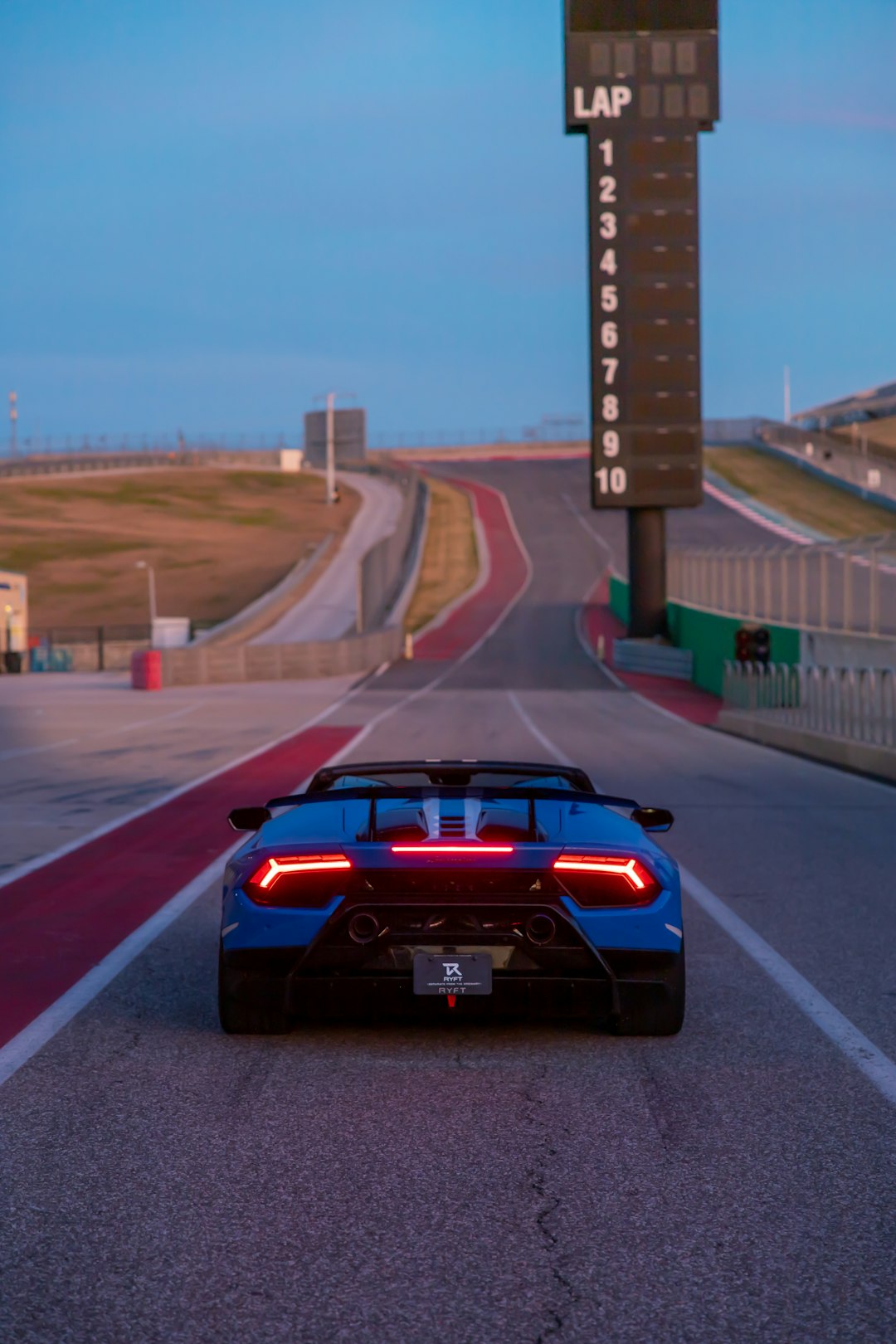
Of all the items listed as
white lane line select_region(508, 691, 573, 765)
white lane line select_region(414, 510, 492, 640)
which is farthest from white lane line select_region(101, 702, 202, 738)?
white lane line select_region(414, 510, 492, 640)

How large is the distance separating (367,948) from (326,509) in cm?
9914

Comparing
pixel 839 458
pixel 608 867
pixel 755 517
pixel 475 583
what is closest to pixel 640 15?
pixel 608 867

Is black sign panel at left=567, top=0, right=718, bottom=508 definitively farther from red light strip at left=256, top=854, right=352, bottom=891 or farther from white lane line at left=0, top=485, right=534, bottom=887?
red light strip at left=256, top=854, right=352, bottom=891

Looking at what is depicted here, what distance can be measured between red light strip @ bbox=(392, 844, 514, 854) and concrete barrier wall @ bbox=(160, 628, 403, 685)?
131 feet

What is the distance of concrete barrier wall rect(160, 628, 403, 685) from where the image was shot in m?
46.6

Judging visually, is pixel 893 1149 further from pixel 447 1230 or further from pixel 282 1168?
pixel 282 1168

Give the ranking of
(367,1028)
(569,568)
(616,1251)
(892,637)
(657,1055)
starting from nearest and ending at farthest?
1. (616,1251)
2. (657,1055)
3. (367,1028)
4. (892,637)
5. (569,568)

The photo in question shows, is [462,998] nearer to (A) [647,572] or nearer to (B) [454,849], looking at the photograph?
(B) [454,849]

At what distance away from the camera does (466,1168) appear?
494cm

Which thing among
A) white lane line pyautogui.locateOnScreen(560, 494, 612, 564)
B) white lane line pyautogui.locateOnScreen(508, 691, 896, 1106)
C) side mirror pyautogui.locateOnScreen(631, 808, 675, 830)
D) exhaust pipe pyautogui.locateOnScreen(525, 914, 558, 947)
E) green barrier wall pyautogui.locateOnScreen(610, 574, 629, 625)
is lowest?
white lane line pyautogui.locateOnScreen(508, 691, 896, 1106)

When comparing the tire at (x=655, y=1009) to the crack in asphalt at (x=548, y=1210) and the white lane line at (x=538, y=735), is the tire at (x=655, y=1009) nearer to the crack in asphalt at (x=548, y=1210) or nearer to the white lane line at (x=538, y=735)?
the crack in asphalt at (x=548, y=1210)

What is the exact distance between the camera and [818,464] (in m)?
108

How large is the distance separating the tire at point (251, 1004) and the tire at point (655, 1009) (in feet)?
4.44

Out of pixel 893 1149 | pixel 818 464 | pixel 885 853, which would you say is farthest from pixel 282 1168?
pixel 818 464
